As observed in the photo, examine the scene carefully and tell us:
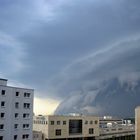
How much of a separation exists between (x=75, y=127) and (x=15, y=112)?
41278 mm

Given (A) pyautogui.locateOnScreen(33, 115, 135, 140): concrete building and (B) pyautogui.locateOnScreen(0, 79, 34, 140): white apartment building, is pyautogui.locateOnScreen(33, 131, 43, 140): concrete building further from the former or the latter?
(B) pyautogui.locateOnScreen(0, 79, 34, 140): white apartment building

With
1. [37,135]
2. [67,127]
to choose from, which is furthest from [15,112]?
[67,127]

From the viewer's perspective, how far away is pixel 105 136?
123312mm

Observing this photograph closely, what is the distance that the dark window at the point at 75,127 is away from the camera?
341 ft

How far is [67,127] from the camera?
10225cm

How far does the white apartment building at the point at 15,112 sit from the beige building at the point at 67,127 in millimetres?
26253

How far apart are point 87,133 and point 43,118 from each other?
17917 millimetres

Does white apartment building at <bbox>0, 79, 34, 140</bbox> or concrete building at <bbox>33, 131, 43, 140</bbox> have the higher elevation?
white apartment building at <bbox>0, 79, 34, 140</bbox>

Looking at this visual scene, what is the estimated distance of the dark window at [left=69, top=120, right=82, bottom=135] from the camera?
10394 cm

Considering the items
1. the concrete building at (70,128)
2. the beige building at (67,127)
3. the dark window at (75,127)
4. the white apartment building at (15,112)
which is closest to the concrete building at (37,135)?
the concrete building at (70,128)

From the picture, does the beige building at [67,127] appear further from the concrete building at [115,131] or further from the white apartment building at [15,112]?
the white apartment building at [15,112]

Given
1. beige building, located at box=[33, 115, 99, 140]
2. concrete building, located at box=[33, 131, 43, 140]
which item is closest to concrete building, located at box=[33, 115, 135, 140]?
beige building, located at box=[33, 115, 99, 140]

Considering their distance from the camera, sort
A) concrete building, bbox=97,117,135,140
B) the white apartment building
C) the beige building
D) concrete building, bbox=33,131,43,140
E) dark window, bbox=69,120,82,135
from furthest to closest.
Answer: concrete building, bbox=97,117,135,140 → dark window, bbox=69,120,82,135 → the beige building → concrete building, bbox=33,131,43,140 → the white apartment building

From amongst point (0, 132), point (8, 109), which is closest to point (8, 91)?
point (8, 109)
